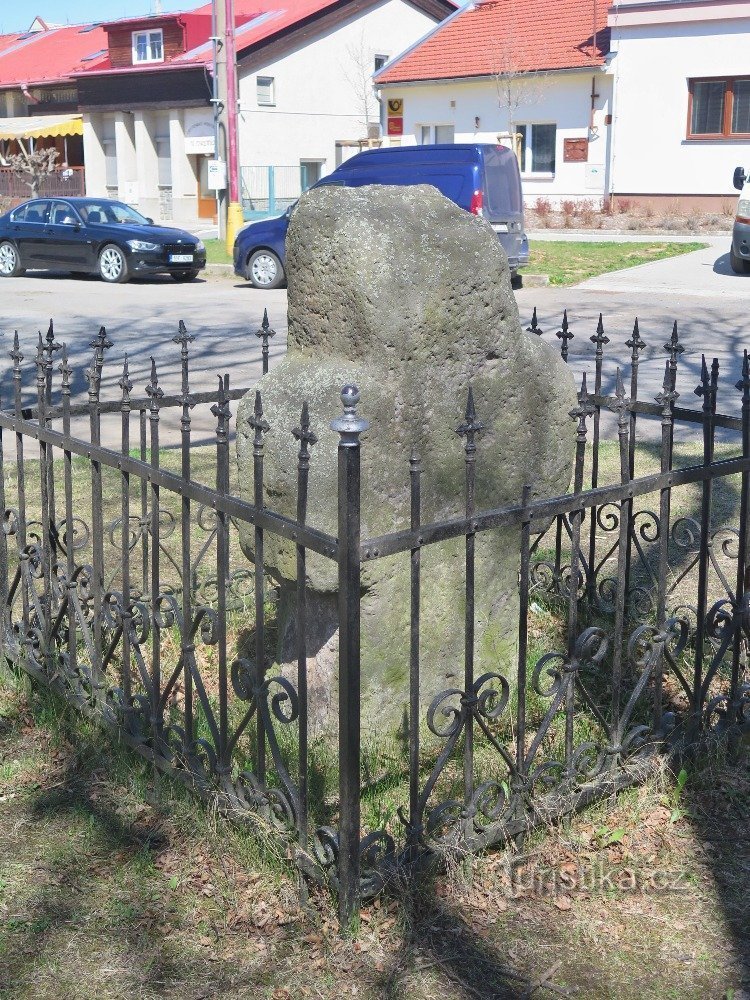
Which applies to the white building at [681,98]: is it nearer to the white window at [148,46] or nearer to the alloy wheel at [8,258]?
the white window at [148,46]

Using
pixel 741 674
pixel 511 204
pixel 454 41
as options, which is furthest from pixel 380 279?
pixel 454 41

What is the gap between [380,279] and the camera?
3.44m

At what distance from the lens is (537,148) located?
34.6 metres

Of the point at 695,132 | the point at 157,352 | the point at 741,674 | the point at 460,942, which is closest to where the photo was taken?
the point at 460,942

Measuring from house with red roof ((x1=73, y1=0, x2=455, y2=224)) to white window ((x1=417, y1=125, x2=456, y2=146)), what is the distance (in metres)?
1.60

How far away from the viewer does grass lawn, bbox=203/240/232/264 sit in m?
23.0

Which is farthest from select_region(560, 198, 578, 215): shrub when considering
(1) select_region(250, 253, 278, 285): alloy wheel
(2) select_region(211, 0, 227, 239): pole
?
(1) select_region(250, 253, 278, 285): alloy wheel

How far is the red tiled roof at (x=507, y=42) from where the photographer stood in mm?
33562

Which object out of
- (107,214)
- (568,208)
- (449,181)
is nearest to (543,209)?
(568,208)

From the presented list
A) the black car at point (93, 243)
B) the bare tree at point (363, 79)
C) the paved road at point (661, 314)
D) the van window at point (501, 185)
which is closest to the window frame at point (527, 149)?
the bare tree at point (363, 79)

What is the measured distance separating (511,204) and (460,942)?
51.7 ft

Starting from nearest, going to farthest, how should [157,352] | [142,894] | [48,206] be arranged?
[142,894], [157,352], [48,206]

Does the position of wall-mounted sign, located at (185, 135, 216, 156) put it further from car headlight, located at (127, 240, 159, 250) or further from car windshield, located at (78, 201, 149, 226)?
car headlight, located at (127, 240, 159, 250)

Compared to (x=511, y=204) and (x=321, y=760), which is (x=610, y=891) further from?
(x=511, y=204)
